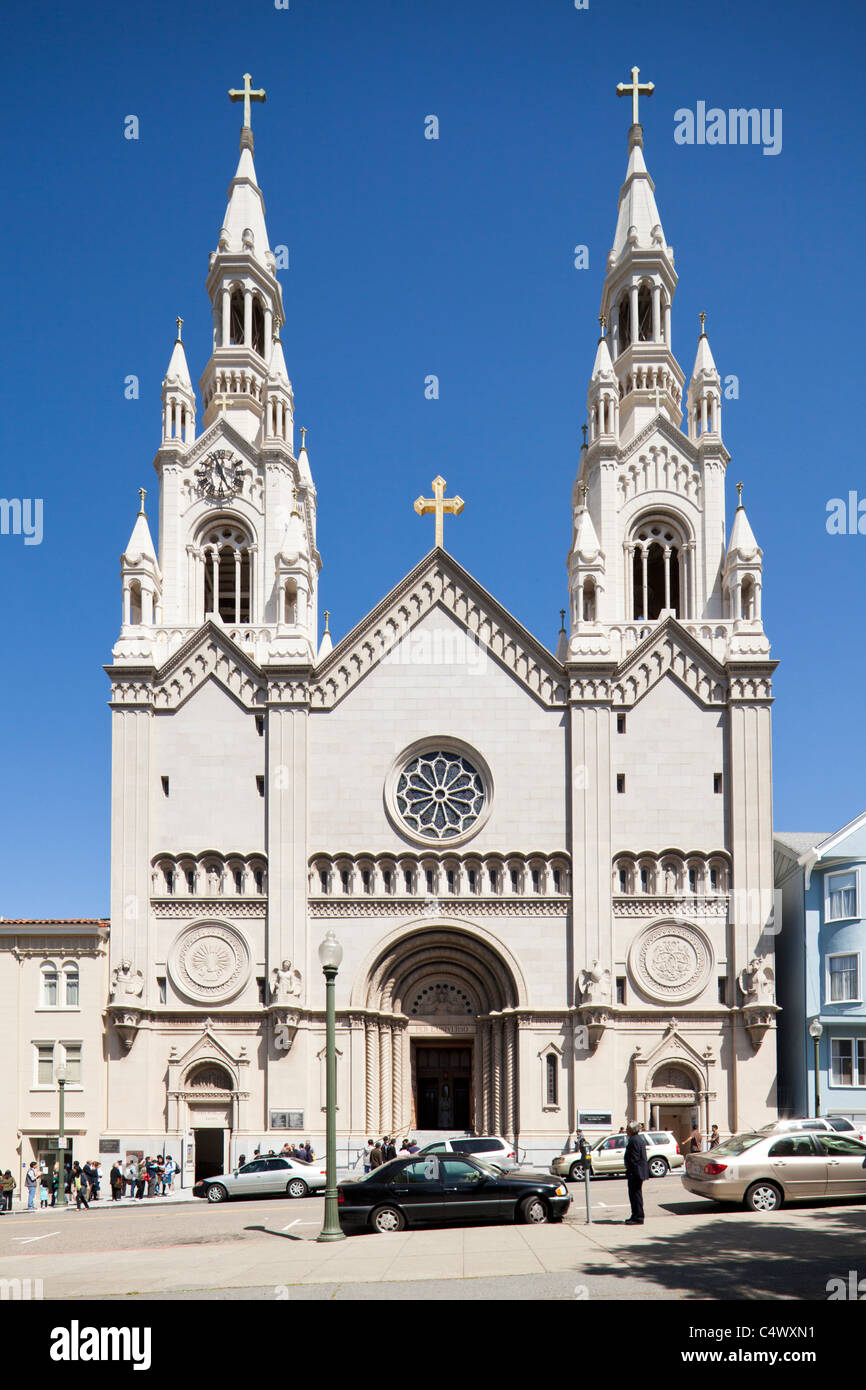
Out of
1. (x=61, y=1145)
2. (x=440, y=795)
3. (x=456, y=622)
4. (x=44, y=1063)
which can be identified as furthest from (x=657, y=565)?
(x=61, y=1145)

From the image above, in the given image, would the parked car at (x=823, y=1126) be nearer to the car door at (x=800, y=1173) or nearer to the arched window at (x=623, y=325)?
the car door at (x=800, y=1173)

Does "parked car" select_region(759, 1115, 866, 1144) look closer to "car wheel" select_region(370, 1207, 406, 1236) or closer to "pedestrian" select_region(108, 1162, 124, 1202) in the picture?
"car wheel" select_region(370, 1207, 406, 1236)

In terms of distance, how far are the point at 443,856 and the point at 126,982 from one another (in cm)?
1275

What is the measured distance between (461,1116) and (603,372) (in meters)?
32.1

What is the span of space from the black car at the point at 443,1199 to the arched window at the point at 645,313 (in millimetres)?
43777

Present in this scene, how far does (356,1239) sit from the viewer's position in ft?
77.0

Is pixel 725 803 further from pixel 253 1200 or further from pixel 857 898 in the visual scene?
pixel 253 1200

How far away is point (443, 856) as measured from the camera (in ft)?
166

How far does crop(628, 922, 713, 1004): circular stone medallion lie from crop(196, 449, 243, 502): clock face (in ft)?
83.8

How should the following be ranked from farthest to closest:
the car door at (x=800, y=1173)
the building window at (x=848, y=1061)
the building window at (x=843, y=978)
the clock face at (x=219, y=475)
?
the clock face at (x=219, y=475), the building window at (x=843, y=978), the building window at (x=848, y=1061), the car door at (x=800, y=1173)

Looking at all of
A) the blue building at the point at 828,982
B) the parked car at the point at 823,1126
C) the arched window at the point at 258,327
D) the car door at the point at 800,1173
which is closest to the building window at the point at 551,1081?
the blue building at the point at 828,982

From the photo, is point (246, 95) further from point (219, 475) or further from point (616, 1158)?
point (616, 1158)

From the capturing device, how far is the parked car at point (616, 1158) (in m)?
37.2
